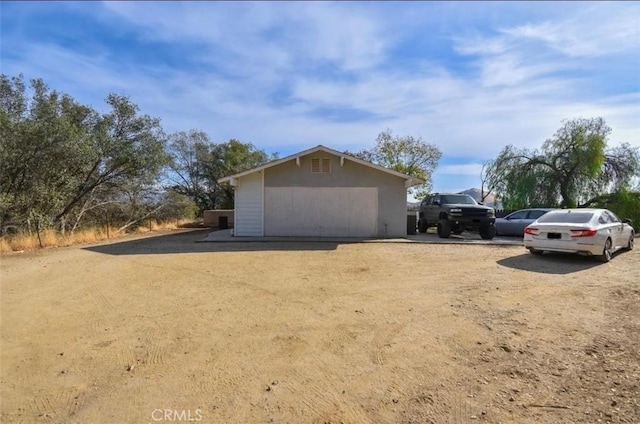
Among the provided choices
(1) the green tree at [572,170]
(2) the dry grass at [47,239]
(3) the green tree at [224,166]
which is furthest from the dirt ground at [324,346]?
(3) the green tree at [224,166]

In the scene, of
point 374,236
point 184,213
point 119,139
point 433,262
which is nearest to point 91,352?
point 433,262

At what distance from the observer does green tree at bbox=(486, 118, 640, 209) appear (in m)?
23.3

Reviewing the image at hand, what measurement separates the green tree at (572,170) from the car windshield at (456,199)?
938 centimetres

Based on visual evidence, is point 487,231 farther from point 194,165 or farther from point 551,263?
point 194,165

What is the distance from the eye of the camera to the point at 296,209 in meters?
16.4

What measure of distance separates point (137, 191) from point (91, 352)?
19964 millimetres

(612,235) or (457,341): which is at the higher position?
(612,235)

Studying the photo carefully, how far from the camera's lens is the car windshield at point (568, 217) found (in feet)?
33.1

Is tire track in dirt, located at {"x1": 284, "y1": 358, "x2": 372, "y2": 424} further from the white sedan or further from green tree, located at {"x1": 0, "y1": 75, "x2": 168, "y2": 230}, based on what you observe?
green tree, located at {"x1": 0, "y1": 75, "x2": 168, "y2": 230}

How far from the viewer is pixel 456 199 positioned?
17.0 meters

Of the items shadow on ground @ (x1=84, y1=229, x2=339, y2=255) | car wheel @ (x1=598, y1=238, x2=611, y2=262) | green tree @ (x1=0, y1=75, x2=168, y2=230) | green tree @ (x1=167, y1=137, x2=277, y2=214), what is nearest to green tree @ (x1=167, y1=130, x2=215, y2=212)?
green tree @ (x1=167, y1=137, x2=277, y2=214)

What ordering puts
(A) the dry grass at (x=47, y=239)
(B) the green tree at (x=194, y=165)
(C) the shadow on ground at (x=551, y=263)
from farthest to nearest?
(B) the green tree at (x=194, y=165) → (A) the dry grass at (x=47, y=239) → (C) the shadow on ground at (x=551, y=263)

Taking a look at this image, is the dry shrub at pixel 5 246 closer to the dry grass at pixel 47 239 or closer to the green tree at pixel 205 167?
the dry grass at pixel 47 239

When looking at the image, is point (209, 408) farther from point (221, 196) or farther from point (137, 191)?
point (221, 196)
